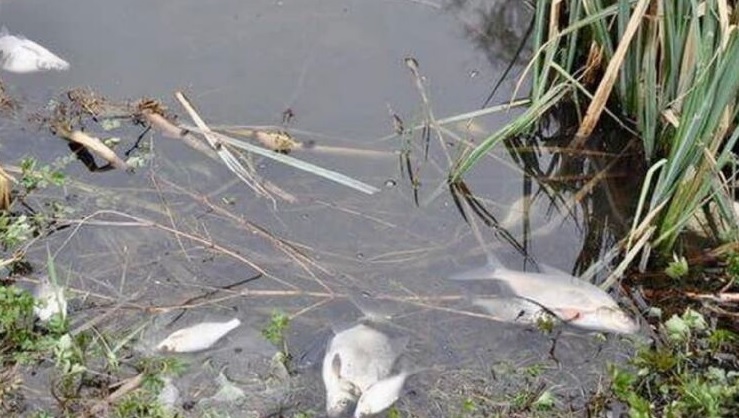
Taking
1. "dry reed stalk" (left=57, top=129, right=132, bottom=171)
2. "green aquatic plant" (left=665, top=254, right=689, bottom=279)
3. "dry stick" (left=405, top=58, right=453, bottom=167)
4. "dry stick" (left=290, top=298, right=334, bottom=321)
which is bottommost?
"dry stick" (left=290, top=298, right=334, bottom=321)

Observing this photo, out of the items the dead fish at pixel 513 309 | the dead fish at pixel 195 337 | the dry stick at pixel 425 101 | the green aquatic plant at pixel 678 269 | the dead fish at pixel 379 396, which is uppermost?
the dry stick at pixel 425 101

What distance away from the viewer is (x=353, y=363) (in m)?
3.06

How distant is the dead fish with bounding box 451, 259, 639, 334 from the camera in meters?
3.23

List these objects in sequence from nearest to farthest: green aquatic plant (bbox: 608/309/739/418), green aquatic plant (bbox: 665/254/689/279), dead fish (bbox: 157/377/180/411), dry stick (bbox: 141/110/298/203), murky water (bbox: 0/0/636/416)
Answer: green aquatic plant (bbox: 608/309/739/418) < dead fish (bbox: 157/377/180/411) < murky water (bbox: 0/0/636/416) < green aquatic plant (bbox: 665/254/689/279) < dry stick (bbox: 141/110/298/203)

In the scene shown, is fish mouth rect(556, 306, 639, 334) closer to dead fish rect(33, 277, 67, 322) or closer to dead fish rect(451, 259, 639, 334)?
dead fish rect(451, 259, 639, 334)

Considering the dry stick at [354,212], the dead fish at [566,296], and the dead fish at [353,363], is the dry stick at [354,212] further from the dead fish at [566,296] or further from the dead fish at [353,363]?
the dead fish at [353,363]

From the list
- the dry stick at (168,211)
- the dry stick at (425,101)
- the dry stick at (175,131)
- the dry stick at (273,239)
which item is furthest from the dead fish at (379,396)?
the dry stick at (175,131)

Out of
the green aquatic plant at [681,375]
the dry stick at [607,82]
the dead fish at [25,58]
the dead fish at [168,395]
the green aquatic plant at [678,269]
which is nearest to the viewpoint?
the green aquatic plant at [681,375]

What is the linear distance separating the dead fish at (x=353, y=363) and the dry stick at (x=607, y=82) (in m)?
1.27

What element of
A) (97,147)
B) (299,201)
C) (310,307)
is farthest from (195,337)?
(97,147)

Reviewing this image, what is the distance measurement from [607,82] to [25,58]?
2.22 meters

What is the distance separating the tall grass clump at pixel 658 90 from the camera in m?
3.28

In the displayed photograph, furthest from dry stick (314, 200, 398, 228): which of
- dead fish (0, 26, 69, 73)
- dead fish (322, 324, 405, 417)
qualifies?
dead fish (0, 26, 69, 73)

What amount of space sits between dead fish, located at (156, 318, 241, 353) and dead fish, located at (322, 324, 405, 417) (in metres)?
0.34
